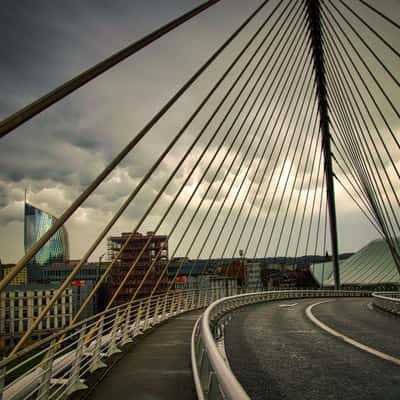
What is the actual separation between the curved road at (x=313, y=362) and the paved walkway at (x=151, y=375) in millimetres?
1109

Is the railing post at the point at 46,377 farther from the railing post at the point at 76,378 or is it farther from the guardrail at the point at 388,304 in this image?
the guardrail at the point at 388,304

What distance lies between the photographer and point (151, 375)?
748 centimetres

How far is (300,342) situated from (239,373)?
14.3 feet

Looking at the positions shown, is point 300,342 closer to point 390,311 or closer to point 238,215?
point 390,311

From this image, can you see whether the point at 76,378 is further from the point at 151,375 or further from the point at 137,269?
the point at 137,269

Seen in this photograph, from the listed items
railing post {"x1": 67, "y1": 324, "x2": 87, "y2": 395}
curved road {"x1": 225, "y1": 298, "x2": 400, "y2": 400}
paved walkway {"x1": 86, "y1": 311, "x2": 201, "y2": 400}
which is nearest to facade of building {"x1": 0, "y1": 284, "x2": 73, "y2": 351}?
curved road {"x1": 225, "y1": 298, "x2": 400, "y2": 400}

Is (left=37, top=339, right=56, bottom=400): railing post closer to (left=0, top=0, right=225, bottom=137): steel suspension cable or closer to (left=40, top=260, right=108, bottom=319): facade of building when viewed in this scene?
(left=0, top=0, right=225, bottom=137): steel suspension cable

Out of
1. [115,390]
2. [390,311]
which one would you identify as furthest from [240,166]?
[115,390]

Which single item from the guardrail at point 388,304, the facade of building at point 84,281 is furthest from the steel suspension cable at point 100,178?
the facade of building at point 84,281

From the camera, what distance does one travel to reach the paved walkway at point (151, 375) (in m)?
6.24

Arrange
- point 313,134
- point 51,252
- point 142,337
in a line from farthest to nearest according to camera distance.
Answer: point 51,252
point 313,134
point 142,337

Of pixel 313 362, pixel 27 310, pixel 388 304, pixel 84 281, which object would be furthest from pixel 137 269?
pixel 313 362

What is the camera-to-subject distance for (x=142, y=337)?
13.1 meters

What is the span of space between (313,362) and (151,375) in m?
3.65
